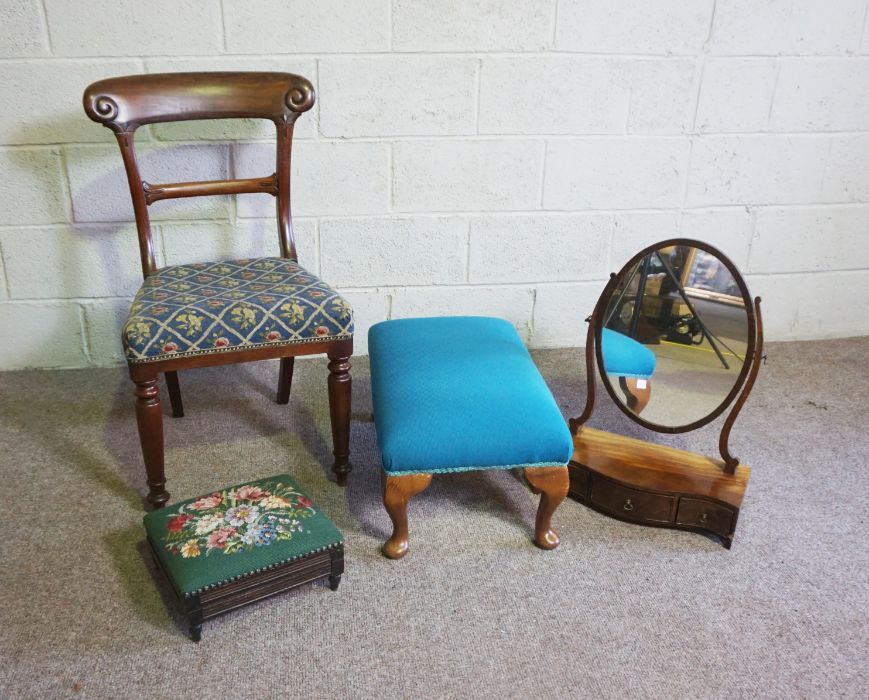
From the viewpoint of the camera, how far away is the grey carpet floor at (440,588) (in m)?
1.39

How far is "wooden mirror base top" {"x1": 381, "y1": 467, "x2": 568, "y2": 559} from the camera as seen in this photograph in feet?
5.24

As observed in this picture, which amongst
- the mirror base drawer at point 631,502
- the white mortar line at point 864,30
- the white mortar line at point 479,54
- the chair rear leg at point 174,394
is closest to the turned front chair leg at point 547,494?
the mirror base drawer at point 631,502

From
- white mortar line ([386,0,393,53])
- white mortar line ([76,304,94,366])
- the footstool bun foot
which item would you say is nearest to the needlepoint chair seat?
the footstool bun foot

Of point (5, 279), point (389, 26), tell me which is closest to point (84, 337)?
point (5, 279)

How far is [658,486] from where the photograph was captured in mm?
1767

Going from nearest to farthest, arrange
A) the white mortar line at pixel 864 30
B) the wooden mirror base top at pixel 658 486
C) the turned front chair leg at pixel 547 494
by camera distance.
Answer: the turned front chair leg at pixel 547 494 < the wooden mirror base top at pixel 658 486 < the white mortar line at pixel 864 30

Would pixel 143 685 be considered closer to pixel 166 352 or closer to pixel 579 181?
pixel 166 352

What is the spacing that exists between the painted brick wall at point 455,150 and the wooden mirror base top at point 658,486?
89 cm

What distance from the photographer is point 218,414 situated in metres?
2.25

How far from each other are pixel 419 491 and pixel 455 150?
122 centimetres

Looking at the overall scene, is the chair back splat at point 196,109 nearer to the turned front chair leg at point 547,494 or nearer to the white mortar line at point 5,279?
the white mortar line at point 5,279

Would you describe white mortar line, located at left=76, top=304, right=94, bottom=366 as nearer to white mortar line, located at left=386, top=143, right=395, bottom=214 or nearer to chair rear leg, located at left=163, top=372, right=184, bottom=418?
chair rear leg, located at left=163, top=372, right=184, bottom=418

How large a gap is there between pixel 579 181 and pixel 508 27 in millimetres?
519

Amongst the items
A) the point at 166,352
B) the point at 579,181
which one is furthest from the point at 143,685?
the point at 579,181
